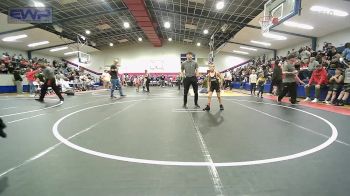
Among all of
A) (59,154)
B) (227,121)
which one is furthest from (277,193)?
(227,121)

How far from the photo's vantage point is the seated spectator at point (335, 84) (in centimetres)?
897

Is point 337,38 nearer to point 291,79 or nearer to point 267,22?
point 267,22

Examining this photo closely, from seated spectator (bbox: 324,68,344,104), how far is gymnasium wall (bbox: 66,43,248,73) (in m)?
26.2

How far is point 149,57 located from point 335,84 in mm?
29246

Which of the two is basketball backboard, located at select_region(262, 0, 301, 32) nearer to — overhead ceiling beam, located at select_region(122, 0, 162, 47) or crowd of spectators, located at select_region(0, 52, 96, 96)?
overhead ceiling beam, located at select_region(122, 0, 162, 47)

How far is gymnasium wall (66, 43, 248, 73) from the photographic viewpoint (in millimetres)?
35719

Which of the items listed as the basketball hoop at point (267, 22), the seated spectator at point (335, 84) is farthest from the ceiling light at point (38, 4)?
the seated spectator at point (335, 84)

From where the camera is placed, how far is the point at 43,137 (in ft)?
13.1

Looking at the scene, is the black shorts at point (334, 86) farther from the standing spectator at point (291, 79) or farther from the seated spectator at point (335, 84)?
the standing spectator at point (291, 79)

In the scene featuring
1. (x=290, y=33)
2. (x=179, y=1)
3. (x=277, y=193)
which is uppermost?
(x=179, y=1)

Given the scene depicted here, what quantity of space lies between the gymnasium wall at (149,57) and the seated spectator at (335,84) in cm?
2621

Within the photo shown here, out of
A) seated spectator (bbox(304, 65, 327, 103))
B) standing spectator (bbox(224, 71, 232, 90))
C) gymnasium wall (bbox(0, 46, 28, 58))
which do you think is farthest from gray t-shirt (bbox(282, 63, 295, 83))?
gymnasium wall (bbox(0, 46, 28, 58))

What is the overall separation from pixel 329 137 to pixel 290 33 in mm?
16952

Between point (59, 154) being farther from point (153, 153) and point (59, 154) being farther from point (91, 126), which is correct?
point (91, 126)
